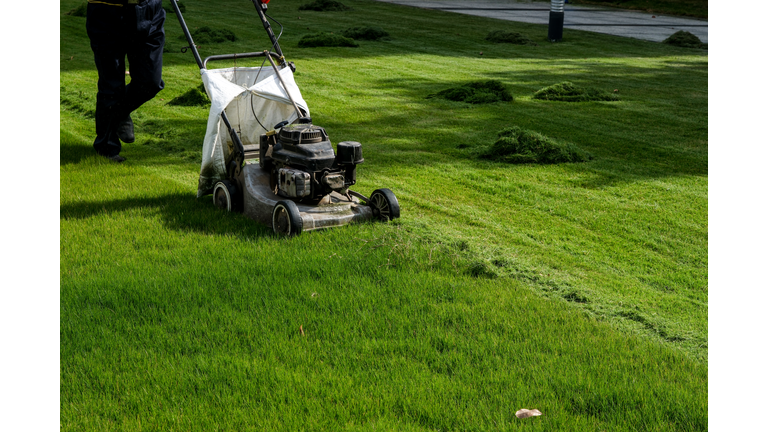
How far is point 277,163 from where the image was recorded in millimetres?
5258

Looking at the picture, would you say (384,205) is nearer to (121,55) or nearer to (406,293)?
(406,293)

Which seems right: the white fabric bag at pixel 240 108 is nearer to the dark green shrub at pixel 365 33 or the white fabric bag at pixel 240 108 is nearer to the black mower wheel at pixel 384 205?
the black mower wheel at pixel 384 205

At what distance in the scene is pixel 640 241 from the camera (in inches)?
202

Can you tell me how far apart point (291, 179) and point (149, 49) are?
2.40 m

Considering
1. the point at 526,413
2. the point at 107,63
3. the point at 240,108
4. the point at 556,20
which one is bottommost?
the point at 526,413

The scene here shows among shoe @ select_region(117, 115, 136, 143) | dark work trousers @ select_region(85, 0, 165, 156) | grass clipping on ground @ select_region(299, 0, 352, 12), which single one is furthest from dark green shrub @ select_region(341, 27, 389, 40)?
dark work trousers @ select_region(85, 0, 165, 156)

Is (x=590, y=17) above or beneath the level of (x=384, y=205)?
above

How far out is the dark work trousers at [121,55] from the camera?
20.5 ft

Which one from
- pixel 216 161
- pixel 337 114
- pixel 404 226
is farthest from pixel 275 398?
pixel 337 114

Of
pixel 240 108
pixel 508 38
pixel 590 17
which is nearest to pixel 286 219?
pixel 240 108

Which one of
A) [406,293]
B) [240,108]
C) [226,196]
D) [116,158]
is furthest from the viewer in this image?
[116,158]

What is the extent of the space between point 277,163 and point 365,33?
11.3m

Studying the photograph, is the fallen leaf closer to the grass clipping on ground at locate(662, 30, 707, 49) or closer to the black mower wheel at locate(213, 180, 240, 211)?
the black mower wheel at locate(213, 180, 240, 211)

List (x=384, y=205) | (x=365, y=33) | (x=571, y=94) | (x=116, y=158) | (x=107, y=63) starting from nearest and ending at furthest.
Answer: (x=384, y=205)
(x=107, y=63)
(x=116, y=158)
(x=571, y=94)
(x=365, y=33)
